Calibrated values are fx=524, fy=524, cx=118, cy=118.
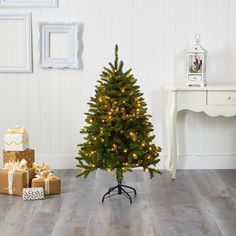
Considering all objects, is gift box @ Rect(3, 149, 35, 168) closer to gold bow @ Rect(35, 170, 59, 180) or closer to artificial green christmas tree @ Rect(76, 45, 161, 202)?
gold bow @ Rect(35, 170, 59, 180)

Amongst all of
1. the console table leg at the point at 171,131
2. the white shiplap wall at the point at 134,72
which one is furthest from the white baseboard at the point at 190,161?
the console table leg at the point at 171,131

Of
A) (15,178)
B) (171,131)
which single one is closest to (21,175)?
(15,178)

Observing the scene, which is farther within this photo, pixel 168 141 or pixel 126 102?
pixel 168 141

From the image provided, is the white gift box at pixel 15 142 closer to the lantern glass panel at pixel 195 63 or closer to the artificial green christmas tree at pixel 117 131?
the artificial green christmas tree at pixel 117 131

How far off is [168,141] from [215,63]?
882 millimetres

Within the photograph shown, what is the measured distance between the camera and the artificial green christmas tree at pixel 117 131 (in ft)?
11.9

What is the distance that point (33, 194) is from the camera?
378cm

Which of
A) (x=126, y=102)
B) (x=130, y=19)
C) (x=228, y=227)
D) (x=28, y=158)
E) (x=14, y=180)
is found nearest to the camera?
(x=228, y=227)

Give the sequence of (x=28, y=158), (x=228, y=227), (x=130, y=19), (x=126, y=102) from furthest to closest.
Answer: (x=130, y=19), (x=28, y=158), (x=126, y=102), (x=228, y=227)

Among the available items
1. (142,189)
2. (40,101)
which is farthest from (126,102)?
(40,101)

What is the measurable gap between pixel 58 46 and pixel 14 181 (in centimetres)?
140

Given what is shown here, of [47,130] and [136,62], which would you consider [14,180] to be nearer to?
[47,130]

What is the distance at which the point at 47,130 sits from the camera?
4.85 m

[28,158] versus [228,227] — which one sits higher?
[28,158]
